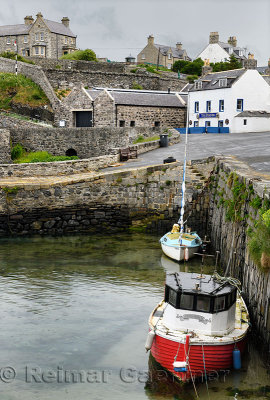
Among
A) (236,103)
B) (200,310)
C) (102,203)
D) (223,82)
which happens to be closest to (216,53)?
(223,82)

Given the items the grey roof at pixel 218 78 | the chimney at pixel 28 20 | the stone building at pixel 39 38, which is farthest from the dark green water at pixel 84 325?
the chimney at pixel 28 20

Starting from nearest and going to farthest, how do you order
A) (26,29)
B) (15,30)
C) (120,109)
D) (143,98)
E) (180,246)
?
(180,246)
(120,109)
(143,98)
(26,29)
(15,30)

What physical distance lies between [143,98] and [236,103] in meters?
6.89

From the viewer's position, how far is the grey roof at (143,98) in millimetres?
37188

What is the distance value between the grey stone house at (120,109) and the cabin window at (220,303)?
27033mm

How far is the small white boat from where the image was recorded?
1842 cm

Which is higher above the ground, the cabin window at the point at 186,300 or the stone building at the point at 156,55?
the stone building at the point at 156,55

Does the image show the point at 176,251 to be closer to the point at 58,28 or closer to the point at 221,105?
the point at 221,105

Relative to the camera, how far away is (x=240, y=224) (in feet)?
51.0

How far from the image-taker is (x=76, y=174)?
25188 mm

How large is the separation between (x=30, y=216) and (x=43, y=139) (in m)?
10.9

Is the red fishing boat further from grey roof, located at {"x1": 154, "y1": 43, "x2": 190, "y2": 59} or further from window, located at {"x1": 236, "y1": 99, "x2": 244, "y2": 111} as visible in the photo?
grey roof, located at {"x1": 154, "y1": 43, "x2": 190, "y2": 59}

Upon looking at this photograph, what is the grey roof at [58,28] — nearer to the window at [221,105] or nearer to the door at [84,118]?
the door at [84,118]

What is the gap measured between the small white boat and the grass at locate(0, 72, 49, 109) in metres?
24.0
